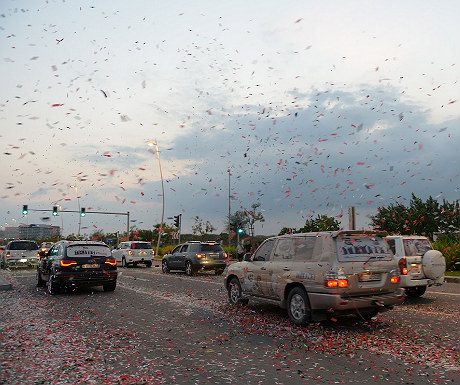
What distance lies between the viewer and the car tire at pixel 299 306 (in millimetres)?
8453

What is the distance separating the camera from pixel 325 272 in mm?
8180

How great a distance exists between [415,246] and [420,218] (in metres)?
41.0

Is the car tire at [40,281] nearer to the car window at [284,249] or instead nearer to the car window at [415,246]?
the car window at [284,249]

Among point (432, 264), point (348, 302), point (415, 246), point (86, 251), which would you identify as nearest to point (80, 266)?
point (86, 251)

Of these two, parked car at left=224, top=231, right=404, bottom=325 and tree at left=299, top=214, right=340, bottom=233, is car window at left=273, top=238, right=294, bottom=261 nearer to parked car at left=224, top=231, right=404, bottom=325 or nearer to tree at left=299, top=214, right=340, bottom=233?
parked car at left=224, top=231, right=404, bottom=325

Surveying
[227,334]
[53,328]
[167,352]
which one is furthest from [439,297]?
[53,328]

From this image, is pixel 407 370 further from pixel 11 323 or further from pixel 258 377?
pixel 11 323

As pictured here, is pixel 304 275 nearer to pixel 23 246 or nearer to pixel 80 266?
pixel 80 266

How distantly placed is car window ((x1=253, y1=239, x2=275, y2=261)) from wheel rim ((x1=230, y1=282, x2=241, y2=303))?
1095 mm

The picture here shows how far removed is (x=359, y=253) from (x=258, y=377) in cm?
402

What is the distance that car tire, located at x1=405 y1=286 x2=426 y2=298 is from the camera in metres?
12.7

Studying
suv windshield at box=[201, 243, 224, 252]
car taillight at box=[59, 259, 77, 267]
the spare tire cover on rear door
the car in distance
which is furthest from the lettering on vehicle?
the car in distance

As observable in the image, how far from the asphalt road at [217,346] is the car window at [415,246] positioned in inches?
56.2

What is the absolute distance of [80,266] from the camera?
14.1 meters
